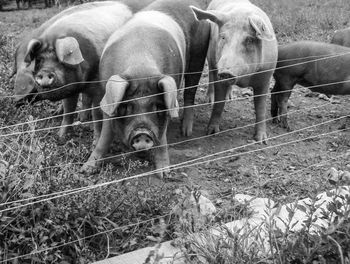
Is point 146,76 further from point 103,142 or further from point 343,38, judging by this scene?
point 343,38

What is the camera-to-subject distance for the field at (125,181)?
2.93m

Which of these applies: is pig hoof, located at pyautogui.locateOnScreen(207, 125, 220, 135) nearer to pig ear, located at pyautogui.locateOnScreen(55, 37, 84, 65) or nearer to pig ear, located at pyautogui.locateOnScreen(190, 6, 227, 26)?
pig ear, located at pyautogui.locateOnScreen(190, 6, 227, 26)

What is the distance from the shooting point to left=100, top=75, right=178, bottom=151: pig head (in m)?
3.74

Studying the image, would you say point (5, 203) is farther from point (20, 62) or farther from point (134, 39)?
point (20, 62)

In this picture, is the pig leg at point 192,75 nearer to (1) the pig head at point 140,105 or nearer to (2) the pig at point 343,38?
(1) the pig head at point 140,105

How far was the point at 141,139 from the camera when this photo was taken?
3787 mm

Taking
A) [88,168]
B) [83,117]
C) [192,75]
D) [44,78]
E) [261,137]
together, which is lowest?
[261,137]

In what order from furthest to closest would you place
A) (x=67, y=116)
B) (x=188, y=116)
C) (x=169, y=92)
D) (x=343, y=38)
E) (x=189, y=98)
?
(x=343, y=38) → (x=189, y=98) → (x=188, y=116) → (x=67, y=116) → (x=169, y=92)

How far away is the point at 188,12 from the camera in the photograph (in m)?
5.10

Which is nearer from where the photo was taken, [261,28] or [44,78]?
[44,78]

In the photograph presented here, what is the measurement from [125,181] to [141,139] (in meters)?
0.34

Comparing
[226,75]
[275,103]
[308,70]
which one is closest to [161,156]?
[226,75]

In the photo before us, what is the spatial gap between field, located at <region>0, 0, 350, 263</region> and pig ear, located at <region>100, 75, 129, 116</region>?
0.35 m

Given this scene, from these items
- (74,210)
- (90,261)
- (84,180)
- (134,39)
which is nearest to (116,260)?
(90,261)
